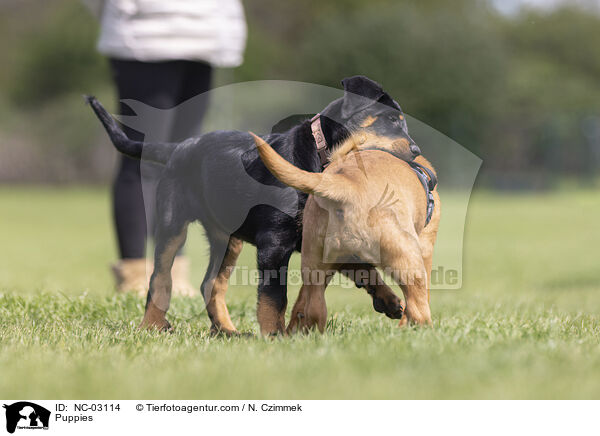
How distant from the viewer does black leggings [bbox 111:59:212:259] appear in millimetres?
4477

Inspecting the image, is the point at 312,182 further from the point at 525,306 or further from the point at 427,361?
the point at 525,306

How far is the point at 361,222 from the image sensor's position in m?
2.69

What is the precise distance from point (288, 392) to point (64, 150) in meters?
22.7

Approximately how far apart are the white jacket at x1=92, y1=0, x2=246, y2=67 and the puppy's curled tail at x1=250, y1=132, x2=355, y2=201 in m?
2.04

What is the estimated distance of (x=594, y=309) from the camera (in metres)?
4.60

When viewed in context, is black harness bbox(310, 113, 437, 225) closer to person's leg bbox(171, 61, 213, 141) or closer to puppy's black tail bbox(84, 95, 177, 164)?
puppy's black tail bbox(84, 95, 177, 164)

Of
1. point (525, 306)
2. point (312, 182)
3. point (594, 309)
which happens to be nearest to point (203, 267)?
point (312, 182)
